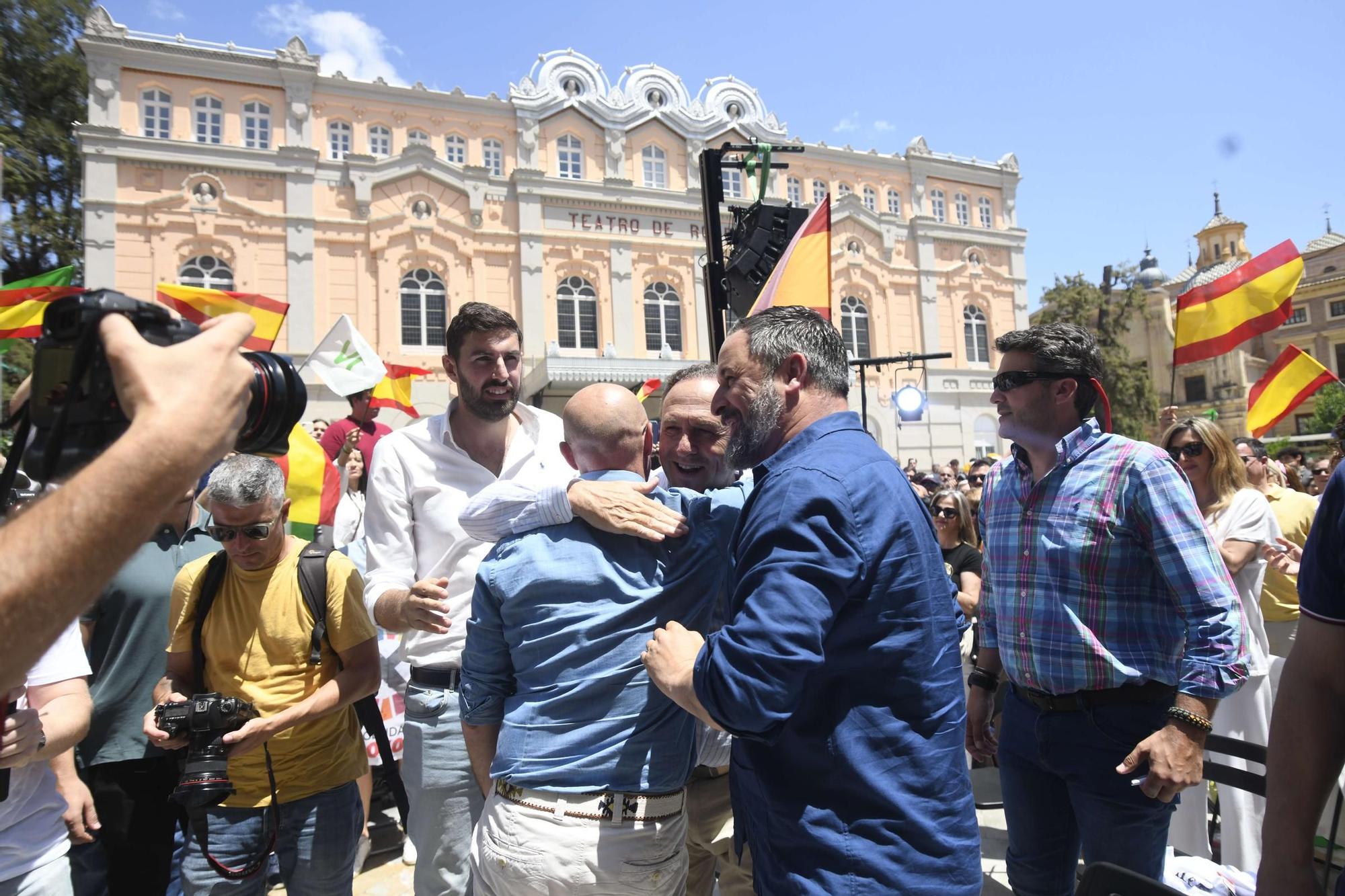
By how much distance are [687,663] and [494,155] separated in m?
25.5

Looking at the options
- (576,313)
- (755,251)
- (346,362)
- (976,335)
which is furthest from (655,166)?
(755,251)

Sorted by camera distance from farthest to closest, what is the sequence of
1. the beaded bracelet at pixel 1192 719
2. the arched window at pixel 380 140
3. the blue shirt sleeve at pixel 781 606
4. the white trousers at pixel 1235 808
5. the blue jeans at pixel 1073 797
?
the arched window at pixel 380 140 < the white trousers at pixel 1235 808 < the blue jeans at pixel 1073 797 < the beaded bracelet at pixel 1192 719 < the blue shirt sleeve at pixel 781 606

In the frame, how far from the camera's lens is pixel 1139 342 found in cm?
5378

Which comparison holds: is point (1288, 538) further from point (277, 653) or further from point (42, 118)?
point (42, 118)

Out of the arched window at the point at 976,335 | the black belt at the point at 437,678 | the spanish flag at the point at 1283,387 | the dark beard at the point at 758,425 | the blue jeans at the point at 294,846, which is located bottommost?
the blue jeans at the point at 294,846

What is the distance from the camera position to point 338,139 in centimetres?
2256

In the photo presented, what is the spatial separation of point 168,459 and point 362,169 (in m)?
24.1

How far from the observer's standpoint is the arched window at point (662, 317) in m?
25.6

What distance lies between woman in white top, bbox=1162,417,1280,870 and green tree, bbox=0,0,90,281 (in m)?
23.6

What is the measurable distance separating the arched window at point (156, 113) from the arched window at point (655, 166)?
14013mm

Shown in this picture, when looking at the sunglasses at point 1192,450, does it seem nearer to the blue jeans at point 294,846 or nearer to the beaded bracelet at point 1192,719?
the beaded bracelet at point 1192,719

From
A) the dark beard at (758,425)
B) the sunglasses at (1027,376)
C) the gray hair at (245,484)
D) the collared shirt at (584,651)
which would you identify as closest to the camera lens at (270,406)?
the collared shirt at (584,651)

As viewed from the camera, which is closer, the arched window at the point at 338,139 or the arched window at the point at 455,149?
the arched window at the point at 338,139

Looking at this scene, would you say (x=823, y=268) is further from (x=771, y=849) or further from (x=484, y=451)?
(x=771, y=849)
